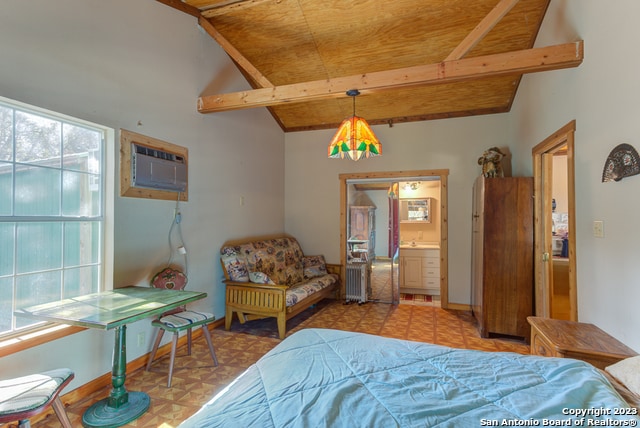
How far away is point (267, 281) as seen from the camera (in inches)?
142

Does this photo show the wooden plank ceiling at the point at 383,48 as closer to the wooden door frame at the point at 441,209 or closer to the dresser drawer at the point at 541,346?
the wooden door frame at the point at 441,209

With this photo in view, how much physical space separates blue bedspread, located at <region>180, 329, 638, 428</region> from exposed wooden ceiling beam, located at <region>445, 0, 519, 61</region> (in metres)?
2.47

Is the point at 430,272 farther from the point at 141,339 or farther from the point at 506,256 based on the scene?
the point at 141,339

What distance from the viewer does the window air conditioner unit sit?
276cm

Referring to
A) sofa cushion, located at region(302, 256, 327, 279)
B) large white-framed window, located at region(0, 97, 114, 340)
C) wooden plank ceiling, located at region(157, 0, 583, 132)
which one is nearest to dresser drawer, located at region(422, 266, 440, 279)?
sofa cushion, located at region(302, 256, 327, 279)

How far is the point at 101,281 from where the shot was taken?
2.57 m

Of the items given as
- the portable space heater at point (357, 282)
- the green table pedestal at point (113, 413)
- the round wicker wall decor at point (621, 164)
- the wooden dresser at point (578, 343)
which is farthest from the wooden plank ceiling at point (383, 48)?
the green table pedestal at point (113, 413)

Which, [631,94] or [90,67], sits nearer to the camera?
A: [631,94]

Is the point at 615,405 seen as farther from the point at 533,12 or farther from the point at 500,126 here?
the point at 500,126

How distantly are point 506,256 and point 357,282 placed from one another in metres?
2.20

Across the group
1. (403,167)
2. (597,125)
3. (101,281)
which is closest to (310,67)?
(403,167)

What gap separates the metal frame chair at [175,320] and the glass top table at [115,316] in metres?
0.30

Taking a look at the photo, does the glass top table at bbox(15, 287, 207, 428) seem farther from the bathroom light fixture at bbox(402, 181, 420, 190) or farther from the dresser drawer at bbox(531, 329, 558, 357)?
the bathroom light fixture at bbox(402, 181, 420, 190)

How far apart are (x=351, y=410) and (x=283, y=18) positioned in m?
3.72
